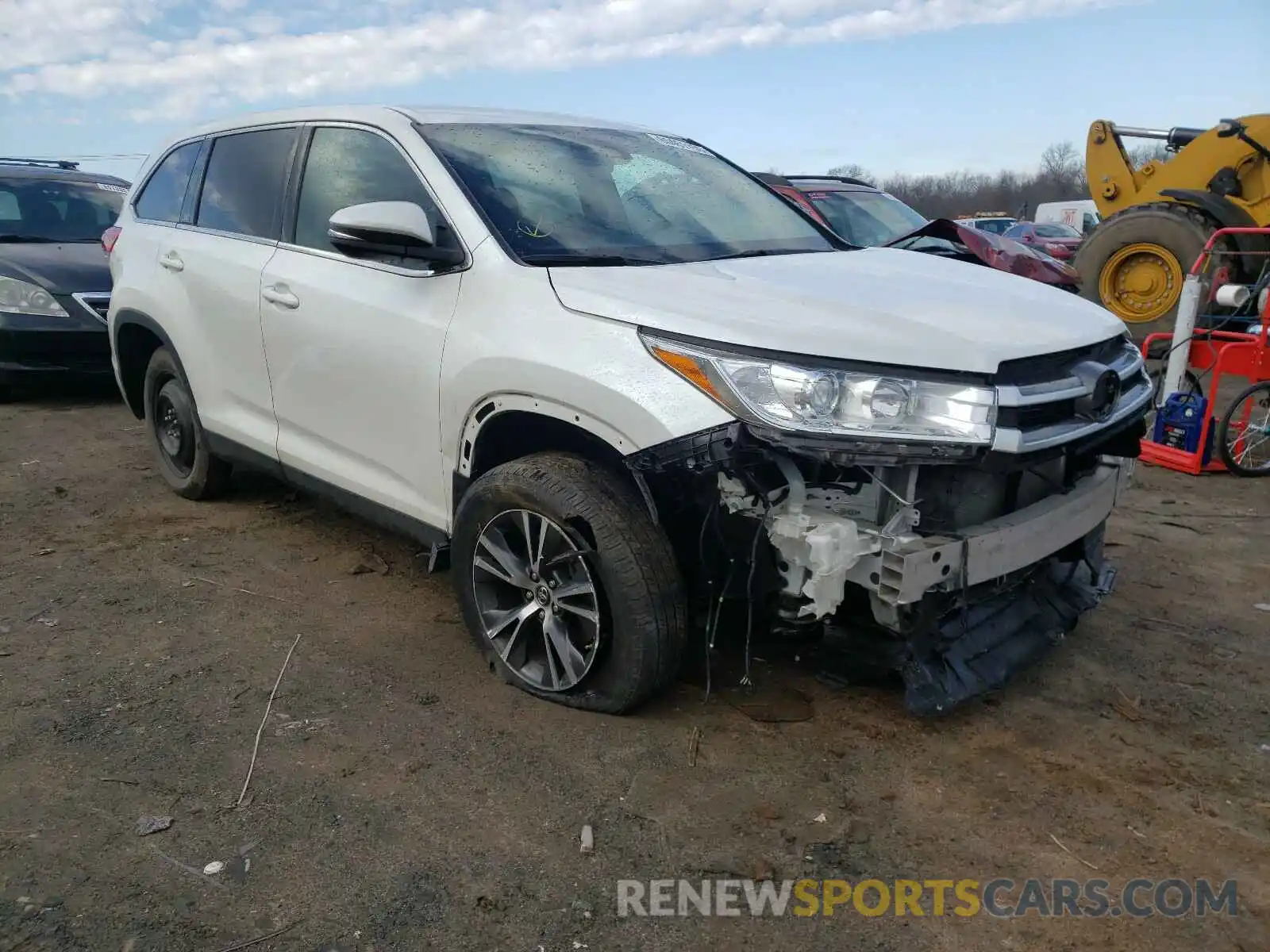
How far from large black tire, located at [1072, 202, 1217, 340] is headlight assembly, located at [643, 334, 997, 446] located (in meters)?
8.43

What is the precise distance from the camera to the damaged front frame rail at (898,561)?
2.53m

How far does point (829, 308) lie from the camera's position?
2746 millimetres

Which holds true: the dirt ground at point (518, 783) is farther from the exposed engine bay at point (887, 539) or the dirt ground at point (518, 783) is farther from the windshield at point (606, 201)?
the windshield at point (606, 201)

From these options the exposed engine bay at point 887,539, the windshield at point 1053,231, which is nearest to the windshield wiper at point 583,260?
the exposed engine bay at point 887,539

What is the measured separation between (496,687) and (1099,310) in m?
2.45

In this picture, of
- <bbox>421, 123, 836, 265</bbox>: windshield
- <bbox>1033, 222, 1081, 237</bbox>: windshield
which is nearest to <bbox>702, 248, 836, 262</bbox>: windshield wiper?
<bbox>421, 123, 836, 265</bbox>: windshield

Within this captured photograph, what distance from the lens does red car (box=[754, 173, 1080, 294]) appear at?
838cm

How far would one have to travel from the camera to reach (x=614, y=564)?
2840 mm

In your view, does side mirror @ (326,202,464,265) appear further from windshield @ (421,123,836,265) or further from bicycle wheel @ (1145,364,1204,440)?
bicycle wheel @ (1145,364,1204,440)

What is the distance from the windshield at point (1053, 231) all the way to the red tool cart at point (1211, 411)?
16640 mm

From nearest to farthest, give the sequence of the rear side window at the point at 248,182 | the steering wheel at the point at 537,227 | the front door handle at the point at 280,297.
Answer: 1. the steering wheel at the point at 537,227
2. the front door handle at the point at 280,297
3. the rear side window at the point at 248,182

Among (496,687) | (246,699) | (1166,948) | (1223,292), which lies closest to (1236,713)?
(1166,948)

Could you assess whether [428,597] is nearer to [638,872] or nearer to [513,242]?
[513,242]

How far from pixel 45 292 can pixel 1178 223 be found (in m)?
10.2
